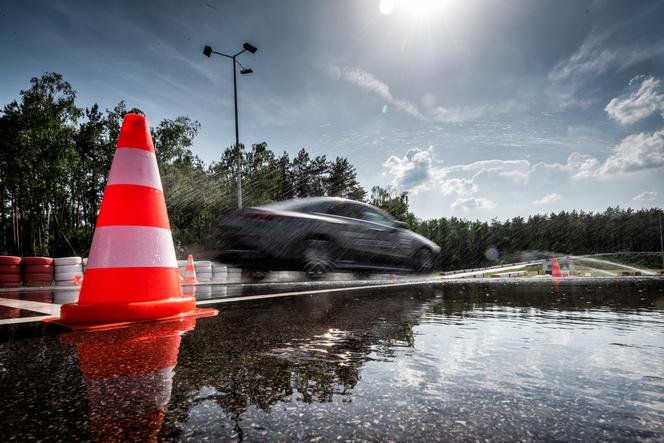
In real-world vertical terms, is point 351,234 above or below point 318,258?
above

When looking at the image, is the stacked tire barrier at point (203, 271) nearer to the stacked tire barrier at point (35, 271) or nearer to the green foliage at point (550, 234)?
the stacked tire barrier at point (35, 271)

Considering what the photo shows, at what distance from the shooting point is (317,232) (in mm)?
7805

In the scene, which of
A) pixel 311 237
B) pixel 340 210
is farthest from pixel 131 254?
pixel 340 210

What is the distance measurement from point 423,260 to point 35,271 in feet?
38.5

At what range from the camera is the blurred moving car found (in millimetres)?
7273

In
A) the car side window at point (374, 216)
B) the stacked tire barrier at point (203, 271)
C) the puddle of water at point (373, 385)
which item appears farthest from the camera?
the stacked tire barrier at point (203, 271)

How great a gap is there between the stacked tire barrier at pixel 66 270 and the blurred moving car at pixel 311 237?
8.41 m

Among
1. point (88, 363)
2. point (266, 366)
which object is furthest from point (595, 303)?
point (88, 363)

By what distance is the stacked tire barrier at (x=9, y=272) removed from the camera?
12.0 m

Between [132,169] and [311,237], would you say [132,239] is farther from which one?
[311,237]

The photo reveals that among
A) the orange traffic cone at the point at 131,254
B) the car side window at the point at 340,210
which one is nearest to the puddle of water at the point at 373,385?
the orange traffic cone at the point at 131,254

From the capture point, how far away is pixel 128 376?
1.75 metres

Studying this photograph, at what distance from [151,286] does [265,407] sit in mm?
2621

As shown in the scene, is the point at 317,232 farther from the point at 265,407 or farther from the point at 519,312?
the point at 265,407
